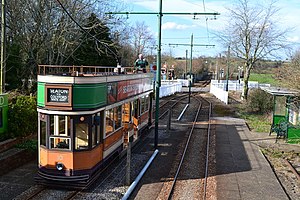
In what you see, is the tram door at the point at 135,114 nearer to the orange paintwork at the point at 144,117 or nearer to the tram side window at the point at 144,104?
the orange paintwork at the point at 144,117

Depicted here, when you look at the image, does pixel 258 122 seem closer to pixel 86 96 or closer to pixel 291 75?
pixel 291 75

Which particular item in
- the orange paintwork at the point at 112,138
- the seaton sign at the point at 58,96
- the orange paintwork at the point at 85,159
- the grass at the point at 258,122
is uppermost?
the seaton sign at the point at 58,96

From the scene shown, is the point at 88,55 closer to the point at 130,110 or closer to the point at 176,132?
the point at 176,132

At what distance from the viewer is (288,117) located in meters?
20.8

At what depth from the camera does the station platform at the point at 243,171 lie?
11.4m

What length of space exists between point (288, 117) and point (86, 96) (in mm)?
14010

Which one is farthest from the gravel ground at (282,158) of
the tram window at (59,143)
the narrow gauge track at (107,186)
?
the tram window at (59,143)

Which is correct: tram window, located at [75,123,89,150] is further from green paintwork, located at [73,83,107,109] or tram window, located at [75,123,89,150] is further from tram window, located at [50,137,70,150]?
green paintwork, located at [73,83,107,109]

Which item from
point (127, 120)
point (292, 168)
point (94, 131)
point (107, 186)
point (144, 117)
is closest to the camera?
point (94, 131)

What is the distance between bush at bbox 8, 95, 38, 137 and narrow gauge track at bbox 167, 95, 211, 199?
630cm

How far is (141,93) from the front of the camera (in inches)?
693

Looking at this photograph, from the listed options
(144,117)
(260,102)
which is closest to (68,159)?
(144,117)

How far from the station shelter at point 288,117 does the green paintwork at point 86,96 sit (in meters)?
11.7

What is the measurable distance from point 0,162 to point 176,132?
36.6ft
